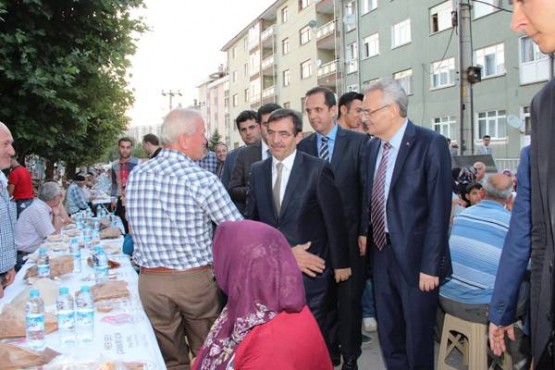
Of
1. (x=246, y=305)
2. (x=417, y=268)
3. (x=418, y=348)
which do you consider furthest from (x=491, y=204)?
(x=246, y=305)

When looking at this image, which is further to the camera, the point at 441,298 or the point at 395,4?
the point at 395,4

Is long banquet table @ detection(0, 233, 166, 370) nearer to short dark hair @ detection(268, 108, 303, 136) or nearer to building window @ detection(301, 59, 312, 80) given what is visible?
short dark hair @ detection(268, 108, 303, 136)

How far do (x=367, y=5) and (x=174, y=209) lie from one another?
1033 inches

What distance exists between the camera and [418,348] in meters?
3.30

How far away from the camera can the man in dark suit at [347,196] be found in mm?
4027

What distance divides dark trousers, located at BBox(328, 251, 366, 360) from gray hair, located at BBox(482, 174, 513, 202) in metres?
1.16

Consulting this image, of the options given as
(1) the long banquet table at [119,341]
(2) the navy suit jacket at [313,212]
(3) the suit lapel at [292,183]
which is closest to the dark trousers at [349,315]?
(2) the navy suit jacket at [313,212]

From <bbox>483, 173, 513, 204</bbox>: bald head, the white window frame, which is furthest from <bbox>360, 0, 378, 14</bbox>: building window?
<bbox>483, 173, 513, 204</bbox>: bald head

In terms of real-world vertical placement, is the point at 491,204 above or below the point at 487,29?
below

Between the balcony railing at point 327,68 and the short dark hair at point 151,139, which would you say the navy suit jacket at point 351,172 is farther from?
the balcony railing at point 327,68

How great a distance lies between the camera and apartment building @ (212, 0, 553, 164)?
18.0 m

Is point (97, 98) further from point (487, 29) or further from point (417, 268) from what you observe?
point (487, 29)

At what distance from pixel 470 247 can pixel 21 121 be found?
7245mm

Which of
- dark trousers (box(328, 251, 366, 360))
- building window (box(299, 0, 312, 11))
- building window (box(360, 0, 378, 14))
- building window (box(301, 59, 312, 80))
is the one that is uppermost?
building window (box(299, 0, 312, 11))
